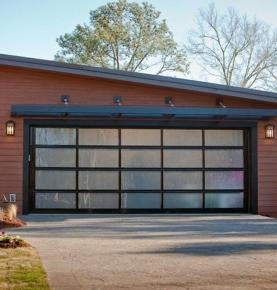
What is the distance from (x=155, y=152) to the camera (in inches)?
645

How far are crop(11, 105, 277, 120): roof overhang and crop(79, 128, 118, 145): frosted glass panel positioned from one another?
62cm

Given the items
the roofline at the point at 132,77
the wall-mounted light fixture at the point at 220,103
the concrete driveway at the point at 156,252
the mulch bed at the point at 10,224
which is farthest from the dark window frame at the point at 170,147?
the mulch bed at the point at 10,224

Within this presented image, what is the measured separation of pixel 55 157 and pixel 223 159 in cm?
442

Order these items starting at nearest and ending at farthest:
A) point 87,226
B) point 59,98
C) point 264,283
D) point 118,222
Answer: point 264,283
point 87,226
point 118,222
point 59,98

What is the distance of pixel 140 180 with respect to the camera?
16.3 metres

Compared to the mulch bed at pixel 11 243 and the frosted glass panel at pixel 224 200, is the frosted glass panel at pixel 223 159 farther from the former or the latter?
the mulch bed at pixel 11 243

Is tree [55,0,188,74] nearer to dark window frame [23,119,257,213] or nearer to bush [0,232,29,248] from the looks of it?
dark window frame [23,119,257,213]

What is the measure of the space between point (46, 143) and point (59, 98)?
1213 mm

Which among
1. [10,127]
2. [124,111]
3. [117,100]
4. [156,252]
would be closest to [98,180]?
[124,111]

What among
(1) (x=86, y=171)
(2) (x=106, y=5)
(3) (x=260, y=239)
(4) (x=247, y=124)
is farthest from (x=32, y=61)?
(2) (x=106, y=5)

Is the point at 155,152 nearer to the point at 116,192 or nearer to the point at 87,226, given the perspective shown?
the point at 116,192

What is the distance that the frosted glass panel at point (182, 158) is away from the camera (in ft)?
53.8

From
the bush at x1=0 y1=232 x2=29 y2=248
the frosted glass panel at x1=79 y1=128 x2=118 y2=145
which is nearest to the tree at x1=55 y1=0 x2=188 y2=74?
the frosted glass panel at x1=79 y1=128 x2=118 y2=145

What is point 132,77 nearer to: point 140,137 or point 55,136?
point 140,137
